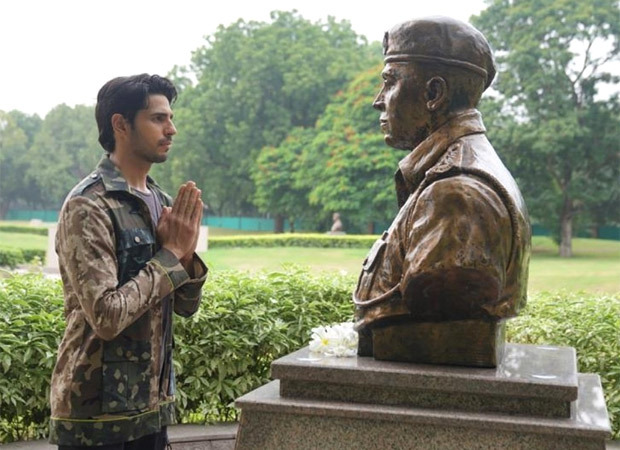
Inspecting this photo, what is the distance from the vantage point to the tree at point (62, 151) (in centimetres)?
3209

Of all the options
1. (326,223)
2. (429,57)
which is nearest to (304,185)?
(326,223)

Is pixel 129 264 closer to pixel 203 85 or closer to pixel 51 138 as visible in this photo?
pixel 203 85

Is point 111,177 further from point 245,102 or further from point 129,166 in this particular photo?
A: point 245,102

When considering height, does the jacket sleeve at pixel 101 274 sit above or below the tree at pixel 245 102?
below

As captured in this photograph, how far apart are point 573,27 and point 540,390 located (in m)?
18.9

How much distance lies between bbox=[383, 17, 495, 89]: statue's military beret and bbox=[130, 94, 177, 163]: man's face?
84 centimetres

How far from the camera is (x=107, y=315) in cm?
208

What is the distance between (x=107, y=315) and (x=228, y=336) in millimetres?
2184

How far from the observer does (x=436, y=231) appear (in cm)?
241

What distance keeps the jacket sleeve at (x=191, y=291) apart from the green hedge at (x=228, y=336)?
1.46 metres

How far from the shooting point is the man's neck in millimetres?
2385

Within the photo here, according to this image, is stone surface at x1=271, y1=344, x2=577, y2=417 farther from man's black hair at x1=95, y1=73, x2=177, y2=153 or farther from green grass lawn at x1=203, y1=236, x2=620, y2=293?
green grass lawn at x1=203, y1=236, x2=620, y2=293

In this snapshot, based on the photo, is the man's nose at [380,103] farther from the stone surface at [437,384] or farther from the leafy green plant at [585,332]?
the leafy green plant at [585,332]

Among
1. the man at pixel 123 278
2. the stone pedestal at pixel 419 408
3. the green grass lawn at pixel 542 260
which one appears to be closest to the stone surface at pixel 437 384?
the stone pedestal at pixel 419 408
